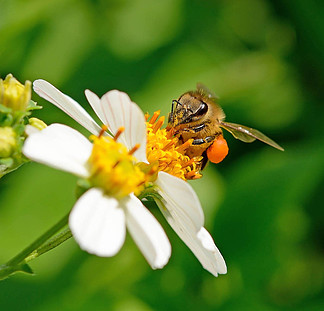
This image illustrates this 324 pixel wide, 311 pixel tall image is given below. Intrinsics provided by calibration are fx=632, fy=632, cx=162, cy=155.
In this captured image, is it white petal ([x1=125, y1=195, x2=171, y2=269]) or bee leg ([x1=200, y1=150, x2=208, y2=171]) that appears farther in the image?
bee leg ([x1=200, y1=150, x2=208, y2=171])

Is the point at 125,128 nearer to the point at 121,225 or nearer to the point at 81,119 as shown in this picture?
the point at 81,119

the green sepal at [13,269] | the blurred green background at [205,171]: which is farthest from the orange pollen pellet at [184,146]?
the blurred green background at [205,171]

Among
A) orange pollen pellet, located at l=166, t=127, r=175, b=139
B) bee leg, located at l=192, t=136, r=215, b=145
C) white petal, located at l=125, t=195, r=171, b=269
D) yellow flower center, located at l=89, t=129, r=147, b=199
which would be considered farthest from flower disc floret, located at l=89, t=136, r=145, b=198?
bee leg, located at l=192, t=136, r=215, b=145

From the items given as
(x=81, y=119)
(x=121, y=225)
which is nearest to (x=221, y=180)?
(x=81, y=119)

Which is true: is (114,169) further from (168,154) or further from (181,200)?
(168,154)

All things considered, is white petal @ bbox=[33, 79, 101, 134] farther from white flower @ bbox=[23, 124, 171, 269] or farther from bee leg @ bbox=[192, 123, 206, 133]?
bee leg @ bbox=[192, 123, 206, 133]

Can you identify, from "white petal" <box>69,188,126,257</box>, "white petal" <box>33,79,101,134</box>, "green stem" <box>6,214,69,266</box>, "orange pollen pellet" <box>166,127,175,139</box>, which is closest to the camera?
"white petal" <box>69,188,126,257</box>

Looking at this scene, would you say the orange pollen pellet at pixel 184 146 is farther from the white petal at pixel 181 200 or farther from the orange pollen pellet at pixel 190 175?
the white petal at pixel 181 200
